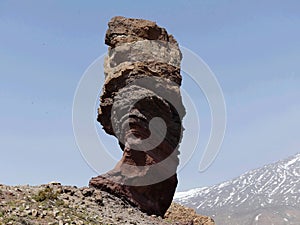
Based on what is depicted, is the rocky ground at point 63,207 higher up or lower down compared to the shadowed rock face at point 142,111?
lower down

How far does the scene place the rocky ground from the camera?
87.8 ft

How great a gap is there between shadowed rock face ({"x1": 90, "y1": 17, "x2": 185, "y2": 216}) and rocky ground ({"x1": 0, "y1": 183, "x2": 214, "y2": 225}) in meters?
2.09

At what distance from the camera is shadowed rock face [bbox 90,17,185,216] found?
120 feet

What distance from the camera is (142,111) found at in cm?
3850

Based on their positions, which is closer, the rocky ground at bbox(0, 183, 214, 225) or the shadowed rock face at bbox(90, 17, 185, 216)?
the rocky ground at bbox(0, 183, 214, 225)

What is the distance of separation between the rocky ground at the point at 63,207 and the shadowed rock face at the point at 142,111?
209 cm

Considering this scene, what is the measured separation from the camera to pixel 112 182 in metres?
35.9

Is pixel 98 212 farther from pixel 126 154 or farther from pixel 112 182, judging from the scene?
pixel 126 154

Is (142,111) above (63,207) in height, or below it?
above

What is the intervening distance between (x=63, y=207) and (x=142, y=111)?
12034 mm

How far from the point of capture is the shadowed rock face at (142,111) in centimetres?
3669

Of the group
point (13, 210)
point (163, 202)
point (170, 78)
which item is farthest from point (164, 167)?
point (13, 210)

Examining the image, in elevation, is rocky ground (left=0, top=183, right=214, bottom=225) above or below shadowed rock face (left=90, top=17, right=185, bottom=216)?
below

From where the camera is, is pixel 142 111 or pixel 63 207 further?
pixel 142 111
